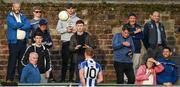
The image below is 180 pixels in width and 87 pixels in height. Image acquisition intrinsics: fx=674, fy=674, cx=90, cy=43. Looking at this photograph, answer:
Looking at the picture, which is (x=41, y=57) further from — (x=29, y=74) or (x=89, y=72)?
(x=89, y=72)

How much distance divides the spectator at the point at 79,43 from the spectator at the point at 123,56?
73 cm

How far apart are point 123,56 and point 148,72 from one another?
1.21 meters

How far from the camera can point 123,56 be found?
15.2 meters

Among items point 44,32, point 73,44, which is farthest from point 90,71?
point 44,32

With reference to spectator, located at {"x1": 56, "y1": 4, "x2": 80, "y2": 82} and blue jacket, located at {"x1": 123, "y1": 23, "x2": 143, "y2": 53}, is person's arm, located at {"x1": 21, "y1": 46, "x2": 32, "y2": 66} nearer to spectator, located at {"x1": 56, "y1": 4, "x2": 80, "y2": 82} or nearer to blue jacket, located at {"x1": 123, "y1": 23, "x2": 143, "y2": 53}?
spectator, located at {"x1": 56, "y1": 4, "x2": 80, "y2": 82}

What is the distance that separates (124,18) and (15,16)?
4.23 m

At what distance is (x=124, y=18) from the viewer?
734 inches

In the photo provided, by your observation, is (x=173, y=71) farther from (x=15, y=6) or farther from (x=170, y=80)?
(x=15, y=6)

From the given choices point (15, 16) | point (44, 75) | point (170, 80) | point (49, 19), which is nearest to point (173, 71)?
point (170, 80)

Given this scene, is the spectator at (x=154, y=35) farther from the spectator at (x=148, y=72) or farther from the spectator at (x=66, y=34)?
the spectator at (x=66, y=34)

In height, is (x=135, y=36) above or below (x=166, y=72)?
above

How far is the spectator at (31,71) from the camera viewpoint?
44.3 feet

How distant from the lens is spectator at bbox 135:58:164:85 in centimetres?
1412

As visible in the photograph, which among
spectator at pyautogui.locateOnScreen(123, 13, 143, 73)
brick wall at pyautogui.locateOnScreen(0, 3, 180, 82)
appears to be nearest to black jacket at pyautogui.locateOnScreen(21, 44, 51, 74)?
spectator at pyautogui.locateOnScreen(123, 13, 143, 73)
